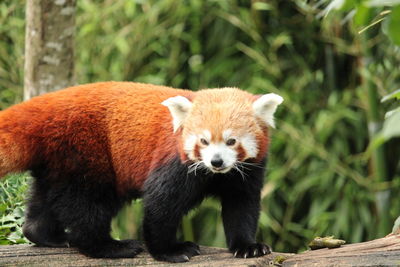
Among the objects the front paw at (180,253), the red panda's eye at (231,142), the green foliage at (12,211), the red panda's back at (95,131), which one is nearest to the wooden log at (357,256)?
the front paw at (180,253)

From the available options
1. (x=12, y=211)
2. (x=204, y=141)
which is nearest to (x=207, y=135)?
(x=204, y=141)

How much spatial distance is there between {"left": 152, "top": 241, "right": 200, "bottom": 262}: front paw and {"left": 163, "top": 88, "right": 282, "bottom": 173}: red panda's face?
373mm

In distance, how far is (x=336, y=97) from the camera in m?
4.24

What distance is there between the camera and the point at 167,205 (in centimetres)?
244

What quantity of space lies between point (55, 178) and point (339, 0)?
1.71 meters

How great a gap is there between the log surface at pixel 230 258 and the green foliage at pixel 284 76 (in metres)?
1.67

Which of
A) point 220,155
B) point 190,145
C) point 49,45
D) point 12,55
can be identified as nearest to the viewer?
point 220,155

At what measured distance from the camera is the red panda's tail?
2.37 meters

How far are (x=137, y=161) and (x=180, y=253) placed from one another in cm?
45

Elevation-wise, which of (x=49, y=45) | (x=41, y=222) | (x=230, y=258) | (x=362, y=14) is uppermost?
(x=49, y=45)

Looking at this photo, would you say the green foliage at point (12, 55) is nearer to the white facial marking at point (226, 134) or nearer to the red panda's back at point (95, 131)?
the red panda's back at point (95, 131)

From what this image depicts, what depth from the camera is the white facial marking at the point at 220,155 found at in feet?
7.46

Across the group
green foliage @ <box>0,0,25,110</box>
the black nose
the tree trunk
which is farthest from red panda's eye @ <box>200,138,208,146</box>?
green foliage @ <box>0,0,25,110</box>

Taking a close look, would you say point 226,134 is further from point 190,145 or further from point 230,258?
point 230,258
